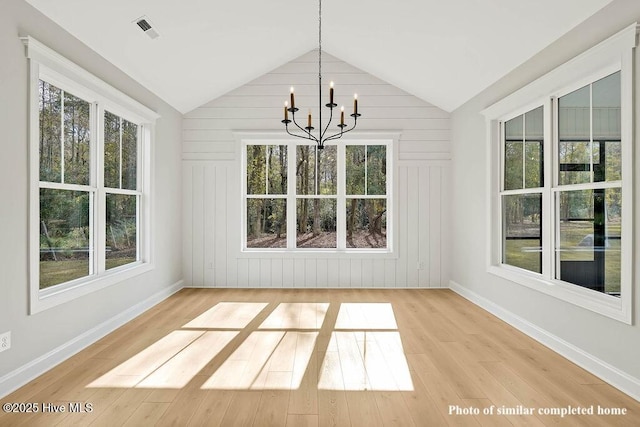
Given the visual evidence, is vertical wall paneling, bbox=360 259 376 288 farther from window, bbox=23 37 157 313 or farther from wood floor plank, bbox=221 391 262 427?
wood floor plank, bbox=221 391 262 427

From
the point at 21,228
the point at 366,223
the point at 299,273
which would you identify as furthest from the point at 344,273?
the point at 21,228

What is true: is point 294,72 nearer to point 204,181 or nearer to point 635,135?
point 204,181

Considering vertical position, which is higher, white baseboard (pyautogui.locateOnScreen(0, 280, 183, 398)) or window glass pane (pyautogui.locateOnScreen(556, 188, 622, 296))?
window glass pane (pyautogui.locateOnScreen(556, 188, 622, 296))

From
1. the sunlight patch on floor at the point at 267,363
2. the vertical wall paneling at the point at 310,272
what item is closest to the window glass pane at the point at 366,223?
the vertical wall paneling at the point at 310,272

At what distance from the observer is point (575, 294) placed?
9.39ft

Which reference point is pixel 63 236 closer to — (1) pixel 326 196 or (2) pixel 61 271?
(2) pixel 61 271

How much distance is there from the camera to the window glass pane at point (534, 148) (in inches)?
138

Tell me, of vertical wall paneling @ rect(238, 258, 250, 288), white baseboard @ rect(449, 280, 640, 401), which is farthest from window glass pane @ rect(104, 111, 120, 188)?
white baseboard @ rect(449, 280, 640, 401)

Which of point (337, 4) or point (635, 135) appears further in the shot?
point (337, 4)

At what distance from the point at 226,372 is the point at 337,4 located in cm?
388

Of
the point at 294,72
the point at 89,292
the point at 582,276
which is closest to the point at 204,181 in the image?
the point at 294,72

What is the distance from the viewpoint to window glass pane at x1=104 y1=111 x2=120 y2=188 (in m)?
3.65

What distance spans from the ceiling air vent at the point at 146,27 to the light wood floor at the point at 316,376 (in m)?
2.92

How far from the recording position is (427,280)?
5449 millimetres
